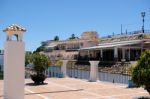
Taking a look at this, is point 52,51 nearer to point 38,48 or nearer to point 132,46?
point 38,48

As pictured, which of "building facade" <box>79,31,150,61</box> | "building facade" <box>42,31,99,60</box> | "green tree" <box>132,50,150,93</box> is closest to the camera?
"green tree" <box>132,50,150,93</box>

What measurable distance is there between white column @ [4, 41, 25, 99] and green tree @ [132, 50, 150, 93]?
6.25 metres

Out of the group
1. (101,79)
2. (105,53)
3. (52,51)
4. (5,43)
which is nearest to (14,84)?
(5,43)

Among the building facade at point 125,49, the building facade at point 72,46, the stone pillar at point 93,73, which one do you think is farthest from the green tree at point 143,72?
the building facade at point 72,46

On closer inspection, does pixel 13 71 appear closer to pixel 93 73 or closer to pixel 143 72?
pixel 143 72

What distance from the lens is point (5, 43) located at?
15.4 m

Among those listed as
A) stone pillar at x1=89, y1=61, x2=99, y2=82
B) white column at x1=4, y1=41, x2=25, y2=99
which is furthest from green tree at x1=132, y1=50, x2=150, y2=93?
stone pillar at x1=89, y1=61, x2=99, y2=82

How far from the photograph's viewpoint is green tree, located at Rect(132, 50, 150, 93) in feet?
54.3

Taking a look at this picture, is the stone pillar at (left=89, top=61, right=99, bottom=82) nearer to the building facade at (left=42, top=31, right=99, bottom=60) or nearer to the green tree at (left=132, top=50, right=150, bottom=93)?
the green tree at (left=132, top=50, right=150, bottom=93)

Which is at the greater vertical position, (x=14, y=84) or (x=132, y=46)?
(x=132, y=46)

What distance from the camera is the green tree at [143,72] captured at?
54.3 feet

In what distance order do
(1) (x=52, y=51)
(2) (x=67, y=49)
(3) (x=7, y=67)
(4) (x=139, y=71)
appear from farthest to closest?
(1) (x=52, y=51) < (2) (x=67, y=49) < (4) (x=139, y=71) < (3) (x=7, y=67)

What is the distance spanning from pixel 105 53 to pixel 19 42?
3930cm

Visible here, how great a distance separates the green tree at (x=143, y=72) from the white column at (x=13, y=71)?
20.5 feet
